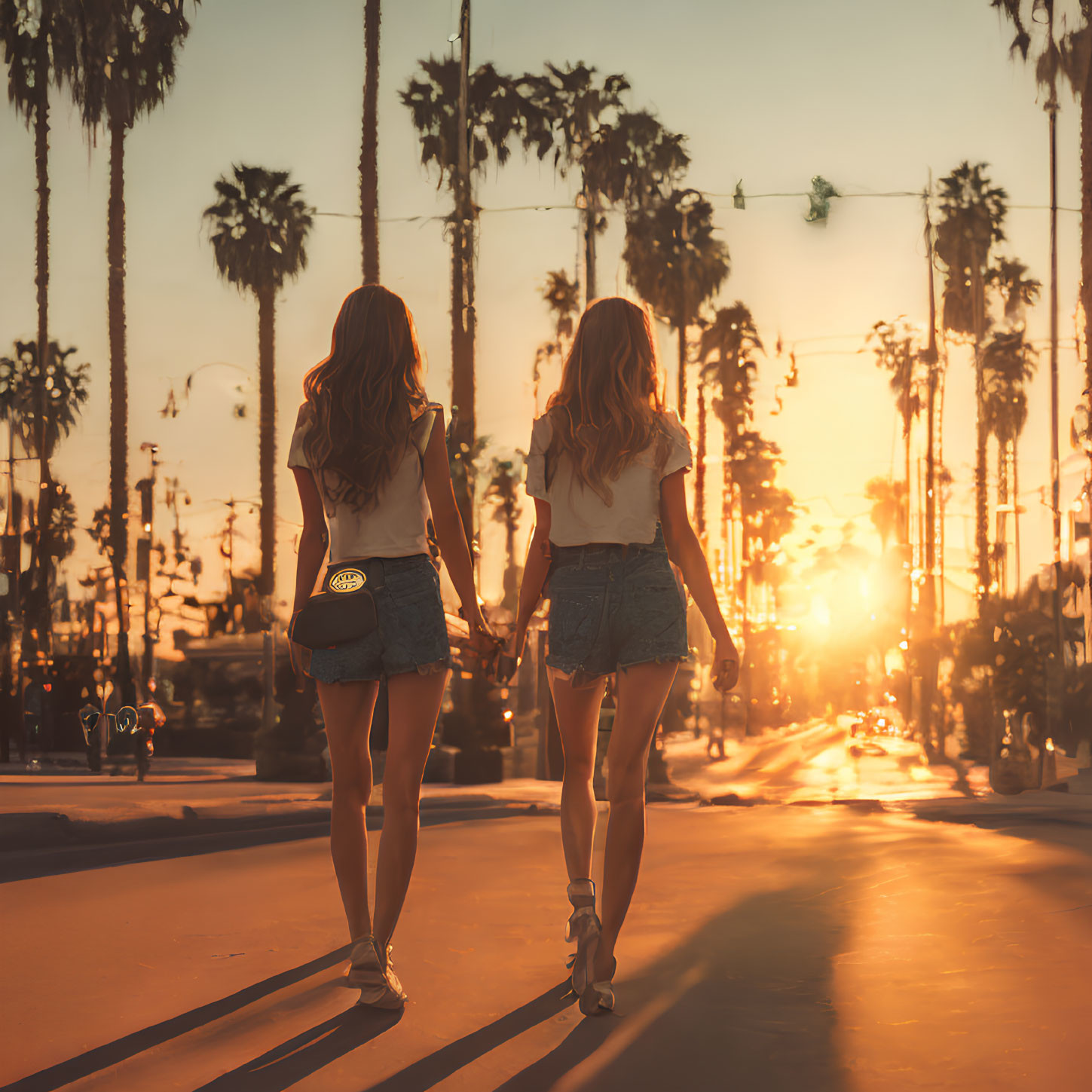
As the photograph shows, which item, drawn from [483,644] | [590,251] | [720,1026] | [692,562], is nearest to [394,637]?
[483,644]

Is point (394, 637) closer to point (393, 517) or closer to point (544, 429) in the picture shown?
point (393, 517)

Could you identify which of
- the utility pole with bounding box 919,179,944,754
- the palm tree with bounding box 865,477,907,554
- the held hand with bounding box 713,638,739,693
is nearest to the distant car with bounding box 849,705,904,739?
the utility pole with bounding box 919,179,944,754

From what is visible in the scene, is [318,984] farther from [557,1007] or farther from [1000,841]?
[1000,841]

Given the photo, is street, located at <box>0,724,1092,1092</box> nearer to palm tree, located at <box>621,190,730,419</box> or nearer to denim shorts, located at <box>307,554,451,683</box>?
denim shorts, located at <box>307,554,451,683</box>

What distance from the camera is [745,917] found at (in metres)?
6.01

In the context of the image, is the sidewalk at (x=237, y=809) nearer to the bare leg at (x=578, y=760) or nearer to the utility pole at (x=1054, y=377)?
the bare leg at (x=578, y=760)

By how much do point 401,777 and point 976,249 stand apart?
39.3 meters

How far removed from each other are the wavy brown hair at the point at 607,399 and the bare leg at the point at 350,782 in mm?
961

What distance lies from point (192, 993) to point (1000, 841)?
5.76 metres

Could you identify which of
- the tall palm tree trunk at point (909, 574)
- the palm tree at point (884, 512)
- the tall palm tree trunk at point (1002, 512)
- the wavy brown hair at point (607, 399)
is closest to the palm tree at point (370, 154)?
the wavy brown hair at point (607, 399)

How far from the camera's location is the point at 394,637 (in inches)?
170

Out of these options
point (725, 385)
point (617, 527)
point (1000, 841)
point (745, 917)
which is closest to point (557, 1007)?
point (617, 527)

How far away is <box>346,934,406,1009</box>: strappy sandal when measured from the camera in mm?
4227

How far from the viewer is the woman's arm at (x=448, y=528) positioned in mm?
4453
